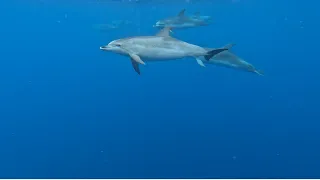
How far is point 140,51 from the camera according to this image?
18.1ft

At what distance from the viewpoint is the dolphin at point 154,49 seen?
5461 mm

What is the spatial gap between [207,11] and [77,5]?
611 centimetres

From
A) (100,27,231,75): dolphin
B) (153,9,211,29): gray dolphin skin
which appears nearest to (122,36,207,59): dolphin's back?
(100,27,231,75): dolphin

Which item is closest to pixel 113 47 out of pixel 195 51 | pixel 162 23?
pixel 195 51

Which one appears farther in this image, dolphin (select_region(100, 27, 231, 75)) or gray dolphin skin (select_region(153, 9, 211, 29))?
gray dolphin skin (select_region(153, 9, 211, 29))

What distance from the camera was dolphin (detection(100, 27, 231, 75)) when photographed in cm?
546

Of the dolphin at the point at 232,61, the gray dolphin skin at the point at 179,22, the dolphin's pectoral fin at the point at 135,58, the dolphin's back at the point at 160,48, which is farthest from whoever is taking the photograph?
the gray dolphin skin at the point at 179,22

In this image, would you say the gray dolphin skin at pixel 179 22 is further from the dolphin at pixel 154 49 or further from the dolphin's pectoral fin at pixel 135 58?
the dolphin's pectoral fin at pixel 135 58

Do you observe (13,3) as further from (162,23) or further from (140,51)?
(140,51)

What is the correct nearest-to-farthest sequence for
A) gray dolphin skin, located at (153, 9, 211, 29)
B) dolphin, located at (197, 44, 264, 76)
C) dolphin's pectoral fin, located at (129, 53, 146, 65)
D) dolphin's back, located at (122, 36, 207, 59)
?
dolphin's pectoral fin, located at (129, 53, 146, 65), dolphin's back, located at (122, 36, 207, 59), dolphin, located at (197, 44, 264, 76), gray dolphin skin, located at (153, 9, 211, 29)

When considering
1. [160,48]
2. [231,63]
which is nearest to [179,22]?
[231,63]

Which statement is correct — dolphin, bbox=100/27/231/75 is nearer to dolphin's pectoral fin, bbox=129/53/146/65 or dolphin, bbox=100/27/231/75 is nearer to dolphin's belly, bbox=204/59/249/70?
dolphin's pectoral fin, bbox=129/53/146/65

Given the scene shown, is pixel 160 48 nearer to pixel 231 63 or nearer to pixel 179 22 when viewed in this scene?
pixel 231 63

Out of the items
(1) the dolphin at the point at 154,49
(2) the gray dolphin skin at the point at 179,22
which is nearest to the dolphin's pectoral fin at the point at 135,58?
(1) the dolphin at the point at 154,49
